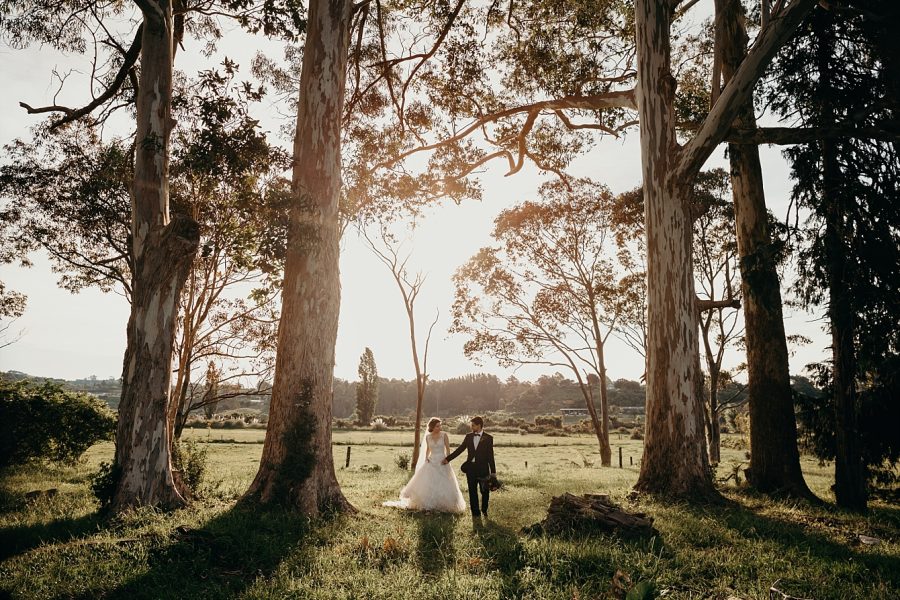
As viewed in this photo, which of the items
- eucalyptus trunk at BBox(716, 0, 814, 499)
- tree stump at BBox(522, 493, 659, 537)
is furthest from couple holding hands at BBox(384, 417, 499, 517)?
eucalyptus trunk at BBox(716, 0, 814, 499)

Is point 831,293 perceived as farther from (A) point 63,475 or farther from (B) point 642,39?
(A) point 63,475

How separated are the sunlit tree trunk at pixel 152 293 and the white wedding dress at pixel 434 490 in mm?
3821

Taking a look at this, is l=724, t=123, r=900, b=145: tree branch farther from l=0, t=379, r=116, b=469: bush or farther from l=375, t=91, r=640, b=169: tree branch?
l=0, t=379, r=116, b=469: bush

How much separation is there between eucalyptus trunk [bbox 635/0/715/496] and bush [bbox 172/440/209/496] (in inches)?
317

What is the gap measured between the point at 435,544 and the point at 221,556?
2.37 metres

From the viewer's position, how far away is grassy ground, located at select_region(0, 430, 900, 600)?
3.90 meters

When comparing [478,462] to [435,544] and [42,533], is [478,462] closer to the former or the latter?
[435,544]

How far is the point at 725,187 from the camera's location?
2030cm

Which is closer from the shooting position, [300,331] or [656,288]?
[300,331]

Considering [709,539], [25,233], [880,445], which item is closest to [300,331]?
[709,539]

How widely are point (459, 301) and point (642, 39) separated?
15.6 meters

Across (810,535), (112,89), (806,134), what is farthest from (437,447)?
(112,89)

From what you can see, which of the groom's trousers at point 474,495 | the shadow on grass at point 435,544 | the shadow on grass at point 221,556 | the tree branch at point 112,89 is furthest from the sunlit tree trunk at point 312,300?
the tree branch at point 112,89

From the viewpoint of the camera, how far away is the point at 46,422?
1255 cm
